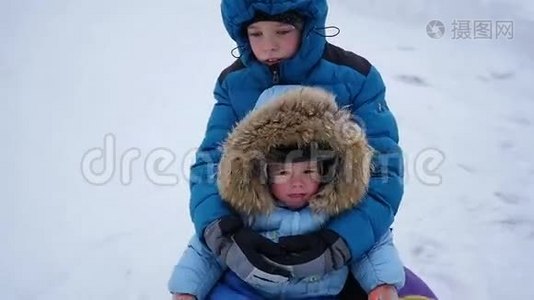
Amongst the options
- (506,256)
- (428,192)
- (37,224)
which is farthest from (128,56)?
(506,256)

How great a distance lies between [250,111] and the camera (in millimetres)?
1608

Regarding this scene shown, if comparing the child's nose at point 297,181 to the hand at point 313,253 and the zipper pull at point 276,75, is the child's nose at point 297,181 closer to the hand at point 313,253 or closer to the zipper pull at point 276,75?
the hand at point 313,253

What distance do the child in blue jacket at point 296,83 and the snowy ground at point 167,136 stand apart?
25.4 inches

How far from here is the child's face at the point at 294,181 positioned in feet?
4.77

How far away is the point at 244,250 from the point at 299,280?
12cm

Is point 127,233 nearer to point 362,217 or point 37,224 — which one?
point 37,224

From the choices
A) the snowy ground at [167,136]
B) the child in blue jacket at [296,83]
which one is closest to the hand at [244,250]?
the child in blue jacket at [296,83]

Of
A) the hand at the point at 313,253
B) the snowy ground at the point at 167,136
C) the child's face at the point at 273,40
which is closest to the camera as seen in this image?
the hand at the point at 313,253

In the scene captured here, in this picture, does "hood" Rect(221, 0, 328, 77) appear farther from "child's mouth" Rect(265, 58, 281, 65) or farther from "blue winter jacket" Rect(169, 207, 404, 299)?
"blue winter jacket" Rect(169, 207, 404, 299)

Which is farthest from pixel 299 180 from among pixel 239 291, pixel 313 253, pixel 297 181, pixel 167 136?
pixel 167 136

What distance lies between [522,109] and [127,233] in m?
1.51

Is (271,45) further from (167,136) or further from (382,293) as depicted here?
(167,136)

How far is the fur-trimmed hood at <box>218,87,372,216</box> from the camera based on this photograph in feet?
4.76

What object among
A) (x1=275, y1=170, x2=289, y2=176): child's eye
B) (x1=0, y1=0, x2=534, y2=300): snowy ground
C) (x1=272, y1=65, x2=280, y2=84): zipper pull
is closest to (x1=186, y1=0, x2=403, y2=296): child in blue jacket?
(x1=272, y1=65, x2=280, y2=84): zipper pull
